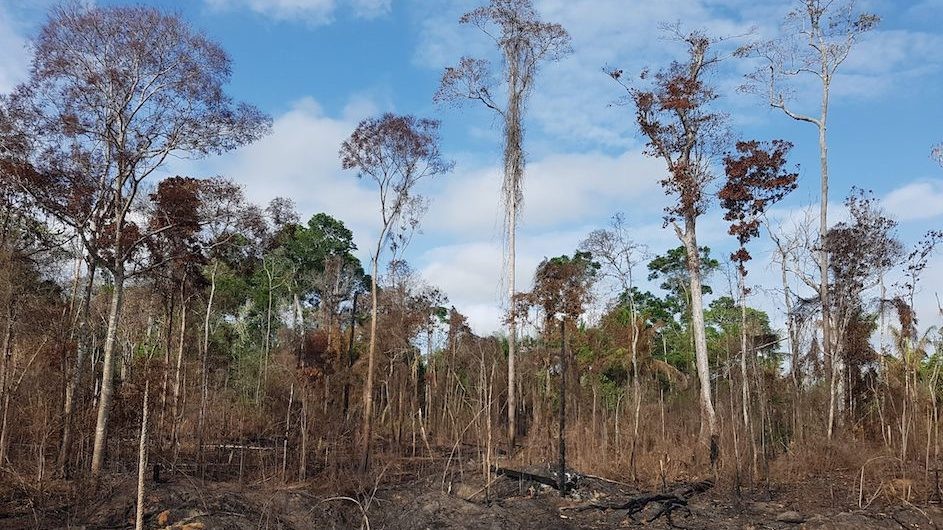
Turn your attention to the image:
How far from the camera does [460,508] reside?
34.9 ft

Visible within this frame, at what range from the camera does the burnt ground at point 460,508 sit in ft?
31.0

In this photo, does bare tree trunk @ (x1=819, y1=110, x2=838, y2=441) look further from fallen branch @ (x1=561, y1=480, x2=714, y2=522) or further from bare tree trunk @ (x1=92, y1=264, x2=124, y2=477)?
bare tree trunk @ (x1=92, y1=264, x2=124, y2=477)

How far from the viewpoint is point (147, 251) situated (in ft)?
53.4

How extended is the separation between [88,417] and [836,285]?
15784 mm

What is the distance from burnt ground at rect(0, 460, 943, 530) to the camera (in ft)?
31.0

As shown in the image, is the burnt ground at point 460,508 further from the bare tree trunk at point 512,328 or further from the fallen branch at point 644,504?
the bare tree trunk at point 512,328

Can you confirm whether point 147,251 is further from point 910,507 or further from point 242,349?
point 242,349

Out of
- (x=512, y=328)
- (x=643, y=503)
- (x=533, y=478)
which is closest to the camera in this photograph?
(x=643, y=503)

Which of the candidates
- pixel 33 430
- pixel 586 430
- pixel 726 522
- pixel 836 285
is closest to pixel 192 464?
pixel 33 430

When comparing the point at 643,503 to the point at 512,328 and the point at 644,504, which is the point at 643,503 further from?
the point at 512,328

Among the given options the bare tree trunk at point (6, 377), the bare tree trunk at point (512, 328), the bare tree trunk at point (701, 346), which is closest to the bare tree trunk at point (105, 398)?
the bare tree trunk at point (6, 377)

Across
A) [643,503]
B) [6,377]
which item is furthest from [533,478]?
[6,377]

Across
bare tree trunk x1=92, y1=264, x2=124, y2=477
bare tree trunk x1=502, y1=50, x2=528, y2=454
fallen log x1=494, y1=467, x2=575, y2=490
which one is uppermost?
bare tree trunk x1=502, y1=50, x2=528, y2=454

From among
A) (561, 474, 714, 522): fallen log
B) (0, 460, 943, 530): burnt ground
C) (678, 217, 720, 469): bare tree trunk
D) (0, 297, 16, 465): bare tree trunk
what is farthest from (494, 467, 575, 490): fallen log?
(0, 297, 16, 465): bare tree trunk
